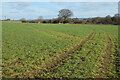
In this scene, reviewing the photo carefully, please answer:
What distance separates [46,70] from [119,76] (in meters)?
5.04

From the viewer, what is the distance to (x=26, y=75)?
6.80m

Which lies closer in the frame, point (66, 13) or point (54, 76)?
point (54, 76)

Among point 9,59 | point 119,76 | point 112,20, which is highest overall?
point 112,20

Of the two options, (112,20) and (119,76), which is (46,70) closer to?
(119,76)

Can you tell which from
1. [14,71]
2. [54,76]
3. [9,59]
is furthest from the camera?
[9,59]

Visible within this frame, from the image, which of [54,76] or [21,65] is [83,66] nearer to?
[54,76]

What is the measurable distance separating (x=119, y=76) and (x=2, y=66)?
335 inches

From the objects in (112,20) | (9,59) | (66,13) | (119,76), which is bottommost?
(119,76)

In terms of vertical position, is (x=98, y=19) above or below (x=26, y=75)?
above

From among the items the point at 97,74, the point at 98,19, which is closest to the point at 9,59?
the point at 97,74

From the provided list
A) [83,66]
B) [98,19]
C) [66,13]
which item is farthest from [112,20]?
[83,66]

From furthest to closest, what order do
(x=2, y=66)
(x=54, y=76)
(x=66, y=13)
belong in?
(x=66, y=13) < (x=2, y=66) < (x=54, y=76)

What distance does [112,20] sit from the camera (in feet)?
350

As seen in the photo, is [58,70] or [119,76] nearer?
[119,76]
